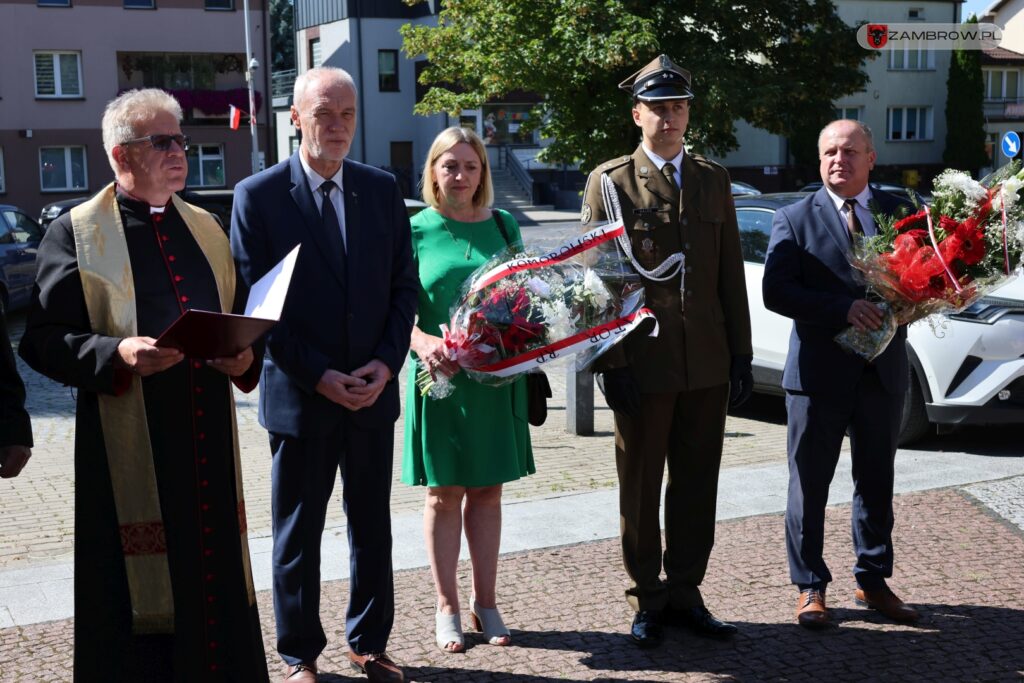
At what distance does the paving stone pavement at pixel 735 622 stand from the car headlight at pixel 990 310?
2189mm

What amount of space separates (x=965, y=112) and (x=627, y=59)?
42.6 metres

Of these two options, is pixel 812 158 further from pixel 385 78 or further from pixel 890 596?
pixel 890 596

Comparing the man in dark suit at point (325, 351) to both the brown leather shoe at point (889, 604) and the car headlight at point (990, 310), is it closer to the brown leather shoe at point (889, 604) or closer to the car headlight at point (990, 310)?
the brown leather shoe at point (889, 604)

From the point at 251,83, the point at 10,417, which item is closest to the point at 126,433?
the point at 10,417

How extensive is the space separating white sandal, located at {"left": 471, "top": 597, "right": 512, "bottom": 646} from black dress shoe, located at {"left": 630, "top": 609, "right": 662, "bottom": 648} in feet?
1.72

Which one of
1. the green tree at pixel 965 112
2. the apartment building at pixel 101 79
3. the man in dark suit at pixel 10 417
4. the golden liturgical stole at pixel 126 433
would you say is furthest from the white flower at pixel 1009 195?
the green tree at pixel 965 112

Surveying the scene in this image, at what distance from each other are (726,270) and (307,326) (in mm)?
1795

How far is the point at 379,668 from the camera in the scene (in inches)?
178

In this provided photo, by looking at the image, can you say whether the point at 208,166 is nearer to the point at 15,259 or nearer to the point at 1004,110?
the point at 15,259

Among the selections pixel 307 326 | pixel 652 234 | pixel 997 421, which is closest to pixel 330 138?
pixel 307 326

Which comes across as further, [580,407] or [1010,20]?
[1010,20]

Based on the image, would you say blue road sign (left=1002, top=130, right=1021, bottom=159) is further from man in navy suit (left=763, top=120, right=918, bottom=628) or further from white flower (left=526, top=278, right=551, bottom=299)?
white flower (left=526, top=278, right=551, bottom=299)

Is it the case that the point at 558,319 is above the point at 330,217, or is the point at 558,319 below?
below

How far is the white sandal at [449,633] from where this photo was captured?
16.0 ft
